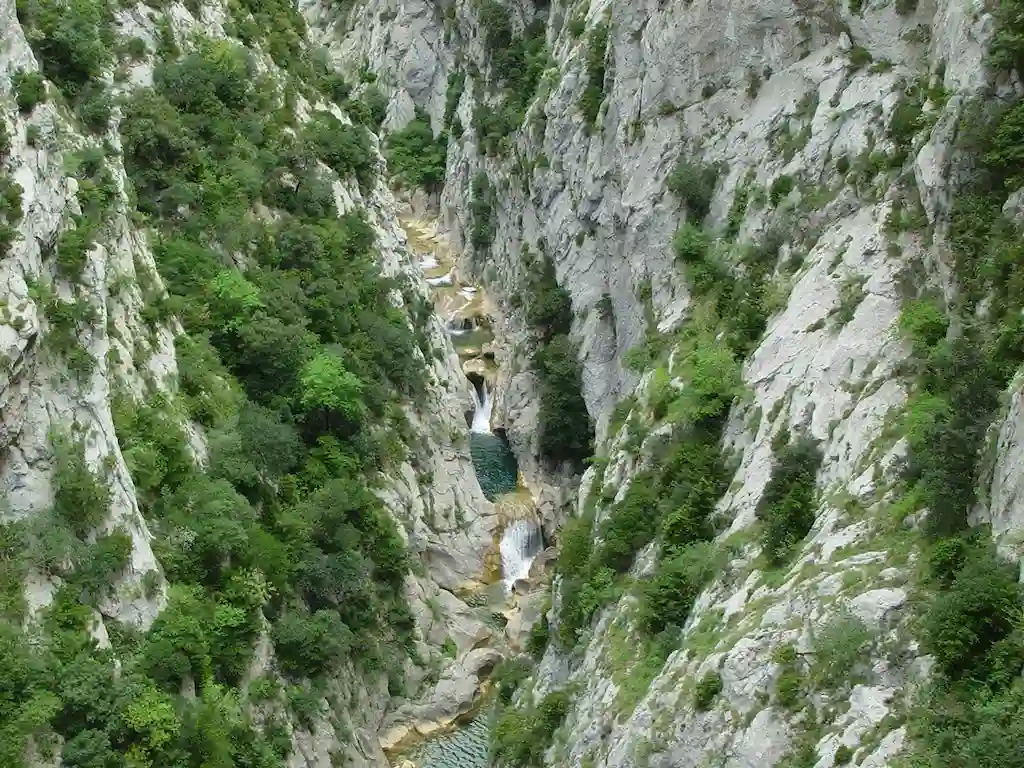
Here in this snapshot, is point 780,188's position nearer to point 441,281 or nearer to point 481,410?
point 481,410

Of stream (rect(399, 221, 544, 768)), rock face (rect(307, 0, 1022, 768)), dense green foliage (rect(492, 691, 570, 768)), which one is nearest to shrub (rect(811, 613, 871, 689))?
rock face (rect(307, 0, 1022, 768))

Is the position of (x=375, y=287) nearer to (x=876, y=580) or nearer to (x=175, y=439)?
(x=175, y=439)

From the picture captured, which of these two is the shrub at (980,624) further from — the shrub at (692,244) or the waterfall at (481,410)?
the waterfall at (481,410)

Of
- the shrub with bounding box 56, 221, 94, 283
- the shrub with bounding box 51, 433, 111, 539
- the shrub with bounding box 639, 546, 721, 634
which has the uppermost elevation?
the shrub with bounding box 56, 221, 94, 283

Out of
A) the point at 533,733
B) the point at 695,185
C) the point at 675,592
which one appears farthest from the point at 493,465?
the point at 675,592

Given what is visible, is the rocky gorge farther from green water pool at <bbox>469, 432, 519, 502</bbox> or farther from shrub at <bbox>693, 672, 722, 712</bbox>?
green water pool at <bbox>469, 432, 519, 502</bbox>

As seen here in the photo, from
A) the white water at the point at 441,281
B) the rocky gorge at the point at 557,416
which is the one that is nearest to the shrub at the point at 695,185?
the rocky gorge at the point at 557,416
